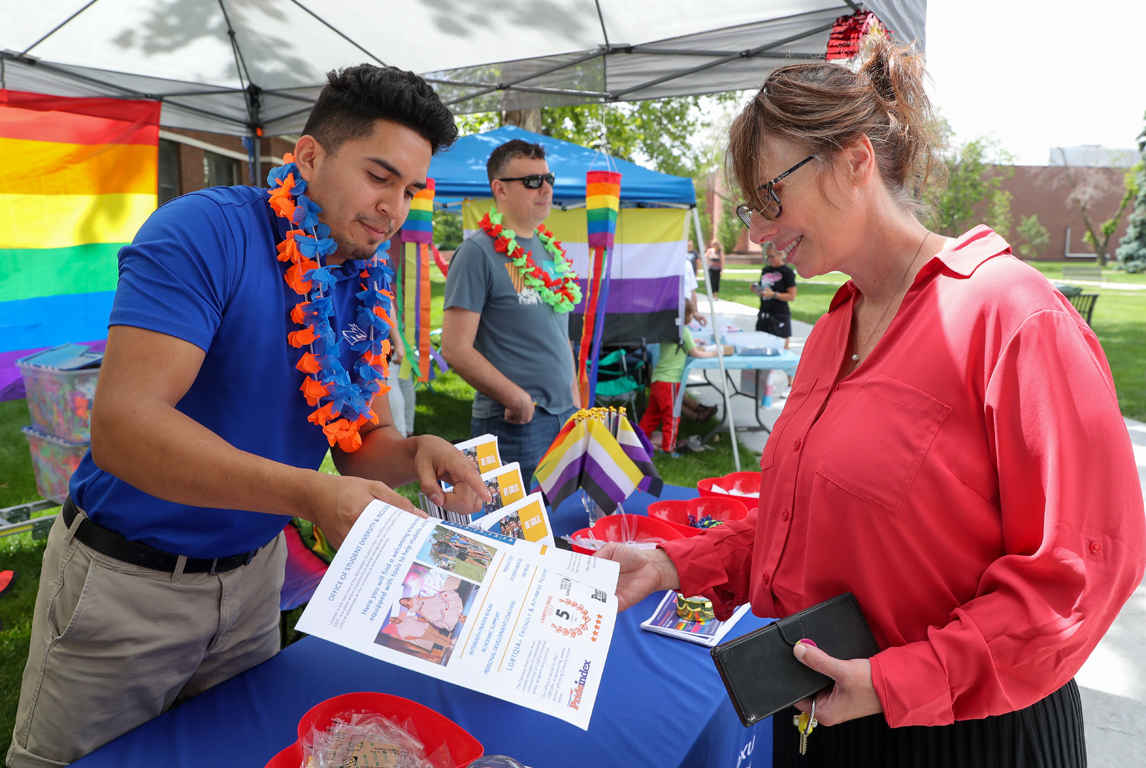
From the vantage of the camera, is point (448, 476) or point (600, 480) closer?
point (448, 476)

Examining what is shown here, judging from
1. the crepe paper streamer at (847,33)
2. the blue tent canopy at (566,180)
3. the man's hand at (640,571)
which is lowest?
the man's hand at (640,571)

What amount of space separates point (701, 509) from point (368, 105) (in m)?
1.70

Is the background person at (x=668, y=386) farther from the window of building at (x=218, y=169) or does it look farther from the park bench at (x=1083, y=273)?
the park bench at (x=1083, y=273)

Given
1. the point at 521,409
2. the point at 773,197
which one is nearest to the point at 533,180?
the point at 521,409

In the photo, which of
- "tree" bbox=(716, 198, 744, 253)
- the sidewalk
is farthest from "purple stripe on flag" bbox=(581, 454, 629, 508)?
"tree" bbox=(716, 198, 744, 253)

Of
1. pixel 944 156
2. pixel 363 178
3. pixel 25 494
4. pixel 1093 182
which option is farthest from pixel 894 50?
pixel 1093 182

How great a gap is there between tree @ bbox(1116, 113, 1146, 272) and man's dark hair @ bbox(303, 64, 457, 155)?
43599 millimetres

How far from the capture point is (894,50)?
1.27 metres

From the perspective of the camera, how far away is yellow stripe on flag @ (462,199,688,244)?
20.6 ft

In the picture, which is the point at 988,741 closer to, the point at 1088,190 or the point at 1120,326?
the point at 1120,326

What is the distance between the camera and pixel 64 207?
3195mm

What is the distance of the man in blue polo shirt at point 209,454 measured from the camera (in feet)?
3.75

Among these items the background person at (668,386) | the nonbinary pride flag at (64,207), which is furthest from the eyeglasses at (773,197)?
the background person at (668,386)

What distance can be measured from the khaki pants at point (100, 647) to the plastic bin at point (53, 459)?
2.30 m
